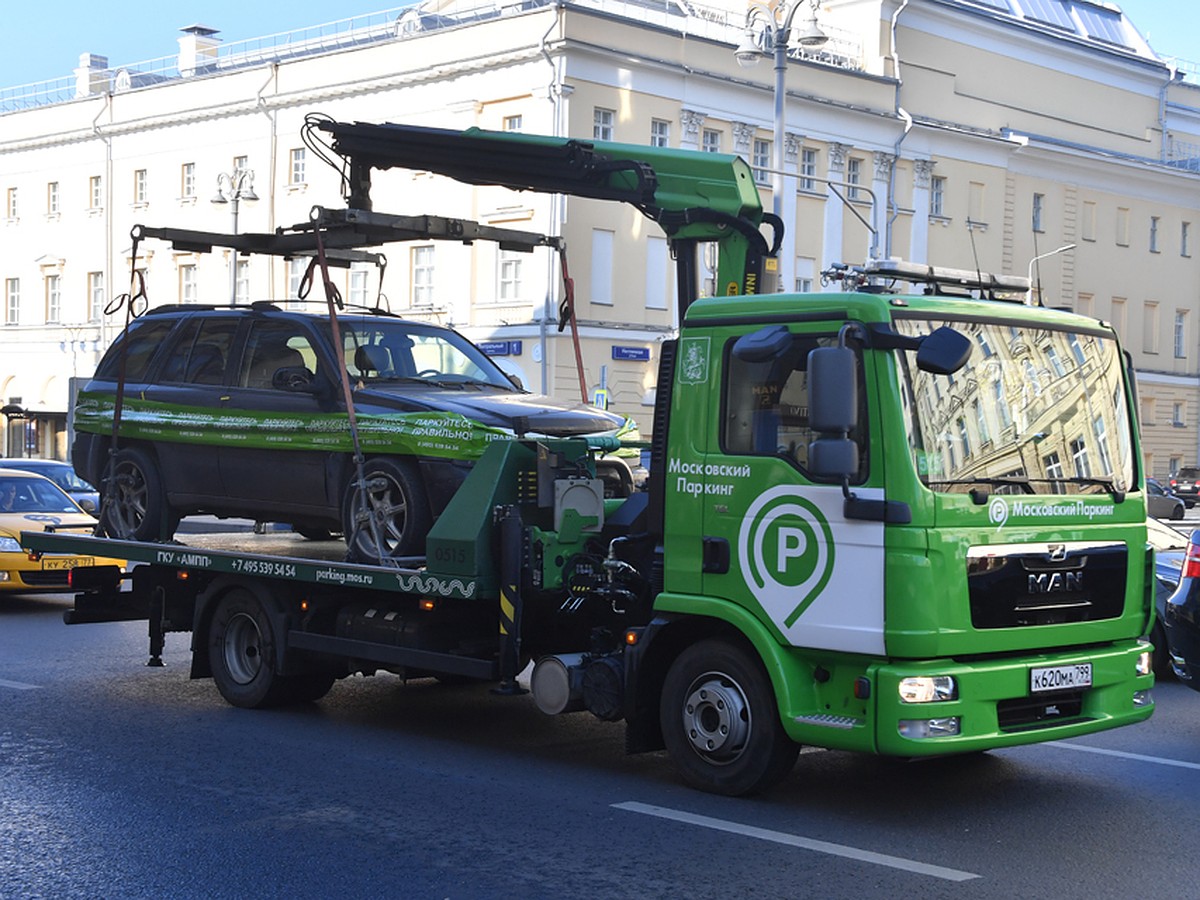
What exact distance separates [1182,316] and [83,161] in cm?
3912

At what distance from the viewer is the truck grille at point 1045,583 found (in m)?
8.23

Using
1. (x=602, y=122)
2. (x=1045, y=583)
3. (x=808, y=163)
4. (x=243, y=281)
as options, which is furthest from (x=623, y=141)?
(x=1045, y=583)

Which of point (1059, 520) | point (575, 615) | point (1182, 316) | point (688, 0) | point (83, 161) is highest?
point (688, 0)

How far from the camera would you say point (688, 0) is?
1961 inches

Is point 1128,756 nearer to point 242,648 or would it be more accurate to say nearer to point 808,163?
point 242,648

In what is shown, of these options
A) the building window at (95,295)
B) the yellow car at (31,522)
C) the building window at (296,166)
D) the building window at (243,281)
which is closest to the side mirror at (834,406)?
the yellow car at (31,522)

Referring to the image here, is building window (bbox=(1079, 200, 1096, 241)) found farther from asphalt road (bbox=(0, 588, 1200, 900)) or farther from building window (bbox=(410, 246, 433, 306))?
asphalt road (bbox=(0, 588, 1200, 900))

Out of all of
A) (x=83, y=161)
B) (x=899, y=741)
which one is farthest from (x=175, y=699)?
(x=83, y=161)

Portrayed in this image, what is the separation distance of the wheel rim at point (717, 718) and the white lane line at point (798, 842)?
41 centimetres

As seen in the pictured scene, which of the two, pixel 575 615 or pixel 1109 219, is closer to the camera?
pixel 575 615

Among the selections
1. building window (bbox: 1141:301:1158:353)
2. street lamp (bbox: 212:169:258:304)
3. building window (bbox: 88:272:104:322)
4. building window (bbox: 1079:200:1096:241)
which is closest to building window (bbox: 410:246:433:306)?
street lamp (bbox: 212:169:258:304)

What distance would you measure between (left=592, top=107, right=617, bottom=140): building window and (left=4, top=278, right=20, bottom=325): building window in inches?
1032

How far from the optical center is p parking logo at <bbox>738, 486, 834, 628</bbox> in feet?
27.3

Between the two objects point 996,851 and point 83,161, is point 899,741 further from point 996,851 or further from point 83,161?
point 83,161
